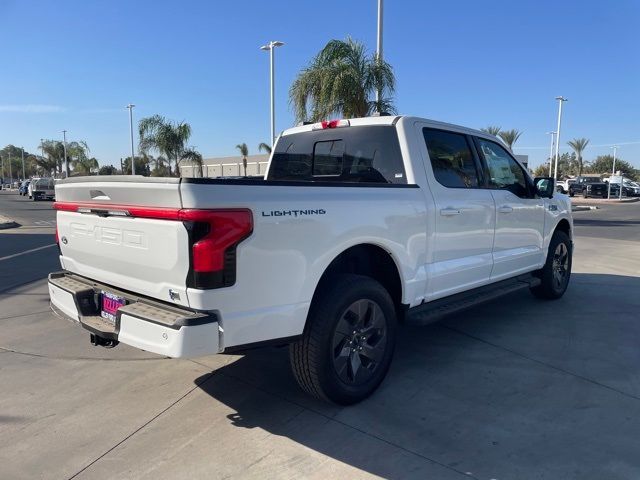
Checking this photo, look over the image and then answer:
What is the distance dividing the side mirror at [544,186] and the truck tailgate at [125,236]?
453cm

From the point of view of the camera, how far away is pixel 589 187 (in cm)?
4634

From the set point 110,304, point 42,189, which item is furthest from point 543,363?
point 42,189

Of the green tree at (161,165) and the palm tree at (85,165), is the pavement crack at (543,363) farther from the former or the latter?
the palm tree at (85,165)

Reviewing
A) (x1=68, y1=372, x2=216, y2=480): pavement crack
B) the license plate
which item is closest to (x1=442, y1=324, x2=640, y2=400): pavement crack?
(x1=68, y1=372, x2=216, y2=480): pavement crack

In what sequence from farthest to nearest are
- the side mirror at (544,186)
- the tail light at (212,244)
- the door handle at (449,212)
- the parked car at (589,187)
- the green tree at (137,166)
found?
the green tree at (137,166) → the parked car at (589,187) → the side mirror at (544,186) → the door handle at (449,212) → the tail light at (212,244)

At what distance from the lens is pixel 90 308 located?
3531 millimetres

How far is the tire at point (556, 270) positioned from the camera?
6.41 meters

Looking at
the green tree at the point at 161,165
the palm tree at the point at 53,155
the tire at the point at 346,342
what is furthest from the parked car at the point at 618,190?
the palm tree at the point at 53,155

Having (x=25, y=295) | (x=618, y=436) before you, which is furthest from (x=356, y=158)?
(x=25, y=295)

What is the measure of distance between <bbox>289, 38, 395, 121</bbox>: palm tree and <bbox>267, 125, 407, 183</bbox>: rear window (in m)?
10.3

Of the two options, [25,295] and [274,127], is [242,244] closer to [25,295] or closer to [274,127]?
[25,295]

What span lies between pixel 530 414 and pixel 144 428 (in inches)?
103

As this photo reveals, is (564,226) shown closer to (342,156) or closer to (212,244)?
(342,156)

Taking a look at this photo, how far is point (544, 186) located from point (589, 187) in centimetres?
4585
